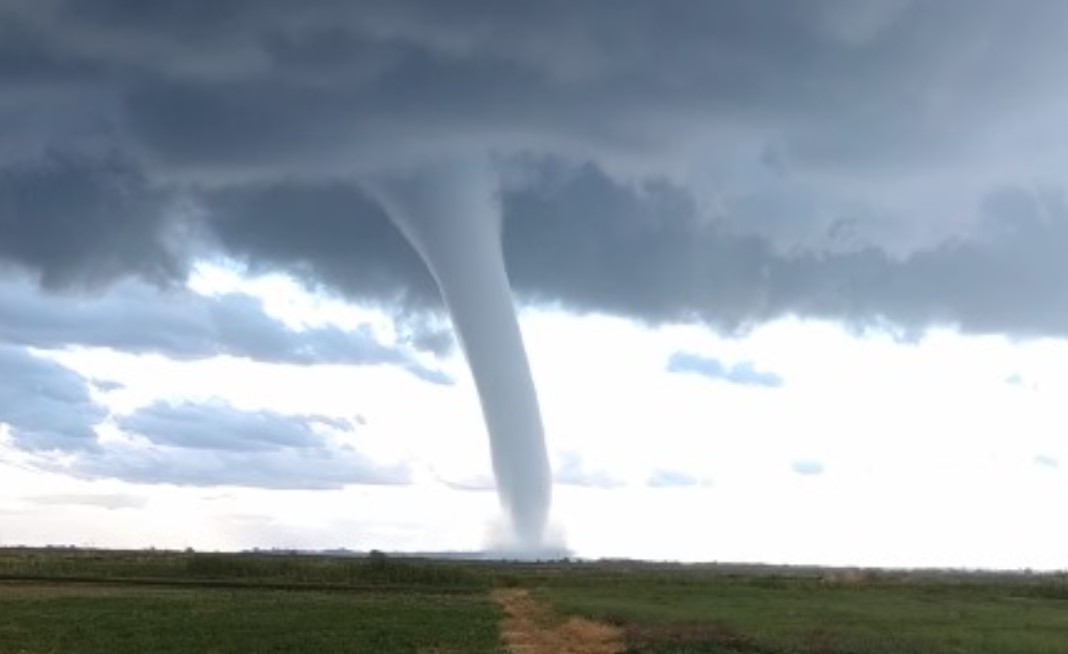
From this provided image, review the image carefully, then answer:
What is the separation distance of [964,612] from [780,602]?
1114 cm

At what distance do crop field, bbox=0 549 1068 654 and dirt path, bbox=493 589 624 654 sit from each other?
0.11m

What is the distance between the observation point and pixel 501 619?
184 feet

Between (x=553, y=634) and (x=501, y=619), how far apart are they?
6.78 metres

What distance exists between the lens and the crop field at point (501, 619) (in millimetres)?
42062

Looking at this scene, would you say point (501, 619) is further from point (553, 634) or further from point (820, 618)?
point (820, 618)

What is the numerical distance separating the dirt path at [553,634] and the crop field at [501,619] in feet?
0.37

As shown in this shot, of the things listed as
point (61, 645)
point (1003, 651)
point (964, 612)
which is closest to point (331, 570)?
point (964, 612)

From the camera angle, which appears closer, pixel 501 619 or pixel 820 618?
pixel 501 619

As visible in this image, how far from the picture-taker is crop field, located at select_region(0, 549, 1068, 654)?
138ft

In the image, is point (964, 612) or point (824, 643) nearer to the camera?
point (824, 643)

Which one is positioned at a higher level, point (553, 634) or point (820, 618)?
point (820, 618)

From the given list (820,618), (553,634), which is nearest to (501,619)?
(553,634)

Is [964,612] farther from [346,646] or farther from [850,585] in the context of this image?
[850,585]

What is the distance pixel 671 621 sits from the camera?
173ft
